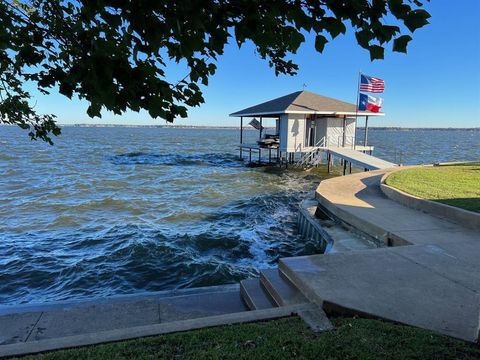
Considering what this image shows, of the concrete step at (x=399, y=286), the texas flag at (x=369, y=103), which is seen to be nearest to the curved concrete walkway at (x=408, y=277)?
the concrete step at (x=399, y=286)

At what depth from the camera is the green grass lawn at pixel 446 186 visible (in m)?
8.98

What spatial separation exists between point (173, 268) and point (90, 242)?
351cm

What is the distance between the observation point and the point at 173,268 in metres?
8.53

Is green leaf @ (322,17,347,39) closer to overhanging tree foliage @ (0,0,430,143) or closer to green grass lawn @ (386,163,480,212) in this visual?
overhanging tree foliage @ (0,0,430,143)

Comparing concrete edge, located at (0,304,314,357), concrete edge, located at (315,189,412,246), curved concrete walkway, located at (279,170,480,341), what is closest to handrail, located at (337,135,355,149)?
concrete edge, located at (315,189,412,246)

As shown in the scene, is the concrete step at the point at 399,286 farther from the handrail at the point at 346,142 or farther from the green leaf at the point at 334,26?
the handrail at the point at 346,142

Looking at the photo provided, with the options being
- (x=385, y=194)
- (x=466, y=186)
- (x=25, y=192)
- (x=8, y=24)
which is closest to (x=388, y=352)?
(x=8, y=24)

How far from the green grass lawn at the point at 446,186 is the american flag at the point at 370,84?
12445mm

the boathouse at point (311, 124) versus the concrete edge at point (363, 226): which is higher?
the boathouse at point (311, 124)

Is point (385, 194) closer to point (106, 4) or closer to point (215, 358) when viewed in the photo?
point (215, 358)

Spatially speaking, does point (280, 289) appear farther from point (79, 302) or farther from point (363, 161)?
point (363, 161)

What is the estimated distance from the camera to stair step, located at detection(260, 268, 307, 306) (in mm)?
4414

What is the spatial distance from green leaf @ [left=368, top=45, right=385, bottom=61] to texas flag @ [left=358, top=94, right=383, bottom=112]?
26952mm

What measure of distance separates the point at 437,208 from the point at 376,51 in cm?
765
